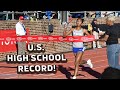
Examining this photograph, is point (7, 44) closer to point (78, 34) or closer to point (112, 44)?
point (78, 34)

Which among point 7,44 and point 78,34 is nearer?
point 78,34

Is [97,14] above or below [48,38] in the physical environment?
above

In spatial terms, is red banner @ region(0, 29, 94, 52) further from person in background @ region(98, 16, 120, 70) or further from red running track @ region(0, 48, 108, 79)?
person in background @ region(98, 16, 120, 70)

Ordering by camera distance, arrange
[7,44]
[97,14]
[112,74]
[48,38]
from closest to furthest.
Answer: [112,74] < [48,38] < [7,44] < [97,14]

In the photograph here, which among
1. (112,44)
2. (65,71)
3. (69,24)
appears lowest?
(65,71)

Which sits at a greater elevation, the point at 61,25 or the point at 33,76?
the point at 61,25

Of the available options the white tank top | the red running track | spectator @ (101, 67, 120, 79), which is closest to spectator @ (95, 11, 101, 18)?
the red running track

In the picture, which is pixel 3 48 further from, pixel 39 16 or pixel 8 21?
pixel 39 16

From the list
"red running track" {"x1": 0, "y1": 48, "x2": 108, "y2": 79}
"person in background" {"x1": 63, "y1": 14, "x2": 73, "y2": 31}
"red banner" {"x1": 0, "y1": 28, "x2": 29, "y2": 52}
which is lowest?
"red running track" {"x1": 0, "y1": 48, "x2": 108, "y2": 79}

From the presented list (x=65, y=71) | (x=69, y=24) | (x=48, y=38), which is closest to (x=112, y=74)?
(x=65, y=71)
